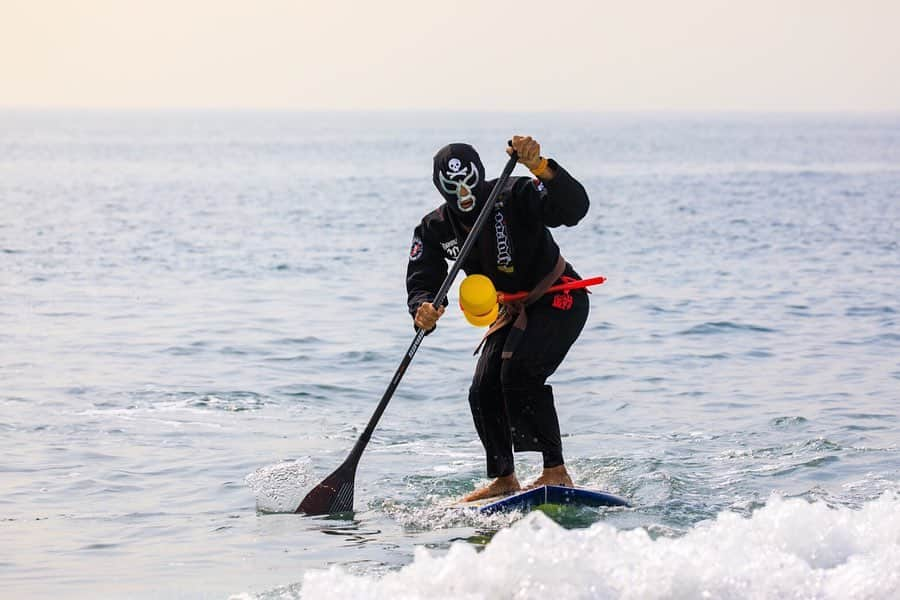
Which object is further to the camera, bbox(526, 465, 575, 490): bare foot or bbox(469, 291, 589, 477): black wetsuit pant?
bbox(526, 465, 575, 490): bare foot

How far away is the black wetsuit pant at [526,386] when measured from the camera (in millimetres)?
7465

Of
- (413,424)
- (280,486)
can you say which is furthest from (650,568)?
(413,424)

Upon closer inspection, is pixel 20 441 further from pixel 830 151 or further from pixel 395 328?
pixel 830 151

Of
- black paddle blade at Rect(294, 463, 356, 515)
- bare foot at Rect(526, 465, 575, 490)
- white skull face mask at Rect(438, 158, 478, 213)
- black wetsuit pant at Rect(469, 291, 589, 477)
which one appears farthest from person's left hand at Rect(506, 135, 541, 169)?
black paddle blade at Rect(294, 463, 356, 515)

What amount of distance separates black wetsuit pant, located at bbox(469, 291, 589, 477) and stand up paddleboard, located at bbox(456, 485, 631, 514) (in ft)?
0.89

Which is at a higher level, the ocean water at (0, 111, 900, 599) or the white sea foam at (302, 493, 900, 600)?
the white sea foam at (302, 493, 900, 600)

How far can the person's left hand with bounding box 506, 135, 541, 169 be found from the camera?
696cm

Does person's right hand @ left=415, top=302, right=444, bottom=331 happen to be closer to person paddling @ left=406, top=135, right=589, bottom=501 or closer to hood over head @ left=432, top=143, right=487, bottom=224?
person paddling @ left=406, top=135, right=589, bottom=501

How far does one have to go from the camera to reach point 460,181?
24.0 ft

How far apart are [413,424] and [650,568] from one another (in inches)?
201

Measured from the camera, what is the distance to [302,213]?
37219mm

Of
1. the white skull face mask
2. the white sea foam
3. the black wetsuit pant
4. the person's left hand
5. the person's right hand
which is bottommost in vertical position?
the white sea foam

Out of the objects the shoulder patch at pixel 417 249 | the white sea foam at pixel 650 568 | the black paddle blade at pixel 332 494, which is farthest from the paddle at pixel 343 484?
the white sea foam at pixel 650 568

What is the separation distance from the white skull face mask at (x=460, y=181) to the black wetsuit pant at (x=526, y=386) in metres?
0.77
